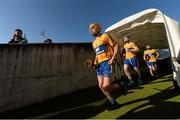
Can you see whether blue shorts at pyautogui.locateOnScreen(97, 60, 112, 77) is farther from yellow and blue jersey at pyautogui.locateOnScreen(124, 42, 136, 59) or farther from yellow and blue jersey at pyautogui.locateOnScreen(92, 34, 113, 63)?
yellow and blue jersey at pyautogui.locateOnScreen(124, 42, 136, 59)

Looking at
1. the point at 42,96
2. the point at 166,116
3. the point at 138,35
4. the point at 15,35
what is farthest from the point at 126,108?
the point at 15,35

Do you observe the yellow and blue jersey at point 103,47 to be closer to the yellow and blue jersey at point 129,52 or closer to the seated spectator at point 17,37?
the yellow and blue jersey at point 129,52

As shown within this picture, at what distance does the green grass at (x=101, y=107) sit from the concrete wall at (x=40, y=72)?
424 mm

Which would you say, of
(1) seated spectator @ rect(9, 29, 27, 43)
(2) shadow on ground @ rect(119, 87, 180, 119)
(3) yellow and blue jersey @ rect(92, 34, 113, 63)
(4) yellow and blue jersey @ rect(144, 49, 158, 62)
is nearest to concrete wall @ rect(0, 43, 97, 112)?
(1) seated spectator @ rect(9, 29, 27, 43)

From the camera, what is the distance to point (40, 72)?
360 inches

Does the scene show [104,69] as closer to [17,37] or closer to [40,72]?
[40,72]

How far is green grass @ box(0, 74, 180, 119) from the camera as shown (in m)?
5.57

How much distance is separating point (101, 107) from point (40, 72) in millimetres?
3266

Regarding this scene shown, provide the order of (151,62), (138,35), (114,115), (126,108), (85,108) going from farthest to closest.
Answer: (151,62), (138,35), (85,108), (126,108), (114,115)

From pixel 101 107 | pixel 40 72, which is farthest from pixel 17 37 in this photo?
pixel 101 107

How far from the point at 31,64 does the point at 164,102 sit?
191 inches

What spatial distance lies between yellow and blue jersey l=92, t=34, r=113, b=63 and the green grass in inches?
52.5

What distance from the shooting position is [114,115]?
5664mm

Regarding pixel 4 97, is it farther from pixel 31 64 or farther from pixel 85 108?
pixel 85 108
